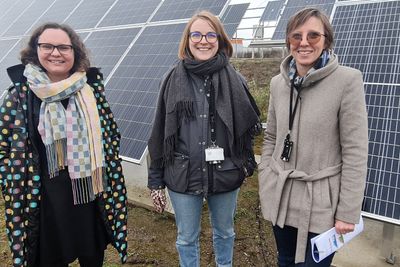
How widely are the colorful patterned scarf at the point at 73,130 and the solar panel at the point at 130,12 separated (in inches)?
179

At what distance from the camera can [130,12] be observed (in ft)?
23.3

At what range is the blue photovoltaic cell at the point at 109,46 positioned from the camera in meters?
5.79

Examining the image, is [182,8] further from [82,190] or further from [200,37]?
[82,190]

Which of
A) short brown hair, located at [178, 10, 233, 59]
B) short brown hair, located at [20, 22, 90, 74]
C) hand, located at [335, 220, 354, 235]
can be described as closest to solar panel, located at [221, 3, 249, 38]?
short brown hair, located at [178, 10, 233, 59]

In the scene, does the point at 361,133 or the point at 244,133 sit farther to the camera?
the point at 244,133

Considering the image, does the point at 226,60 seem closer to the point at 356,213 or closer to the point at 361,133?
the point at 361,133

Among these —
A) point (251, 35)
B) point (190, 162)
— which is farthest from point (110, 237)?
point (251, 35)

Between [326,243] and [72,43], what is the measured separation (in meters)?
2.32

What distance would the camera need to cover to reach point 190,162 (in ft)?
7.95

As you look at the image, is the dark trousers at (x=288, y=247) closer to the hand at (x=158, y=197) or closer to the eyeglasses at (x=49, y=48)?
the hand at (x=158, y=197)

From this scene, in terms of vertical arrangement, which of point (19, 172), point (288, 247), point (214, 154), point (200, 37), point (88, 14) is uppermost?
point (88, 14)

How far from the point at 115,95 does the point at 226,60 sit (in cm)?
297

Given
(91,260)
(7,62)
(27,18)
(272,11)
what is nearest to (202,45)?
(91,260)

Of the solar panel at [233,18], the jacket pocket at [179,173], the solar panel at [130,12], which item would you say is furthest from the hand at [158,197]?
the solar panel at [130,12]
